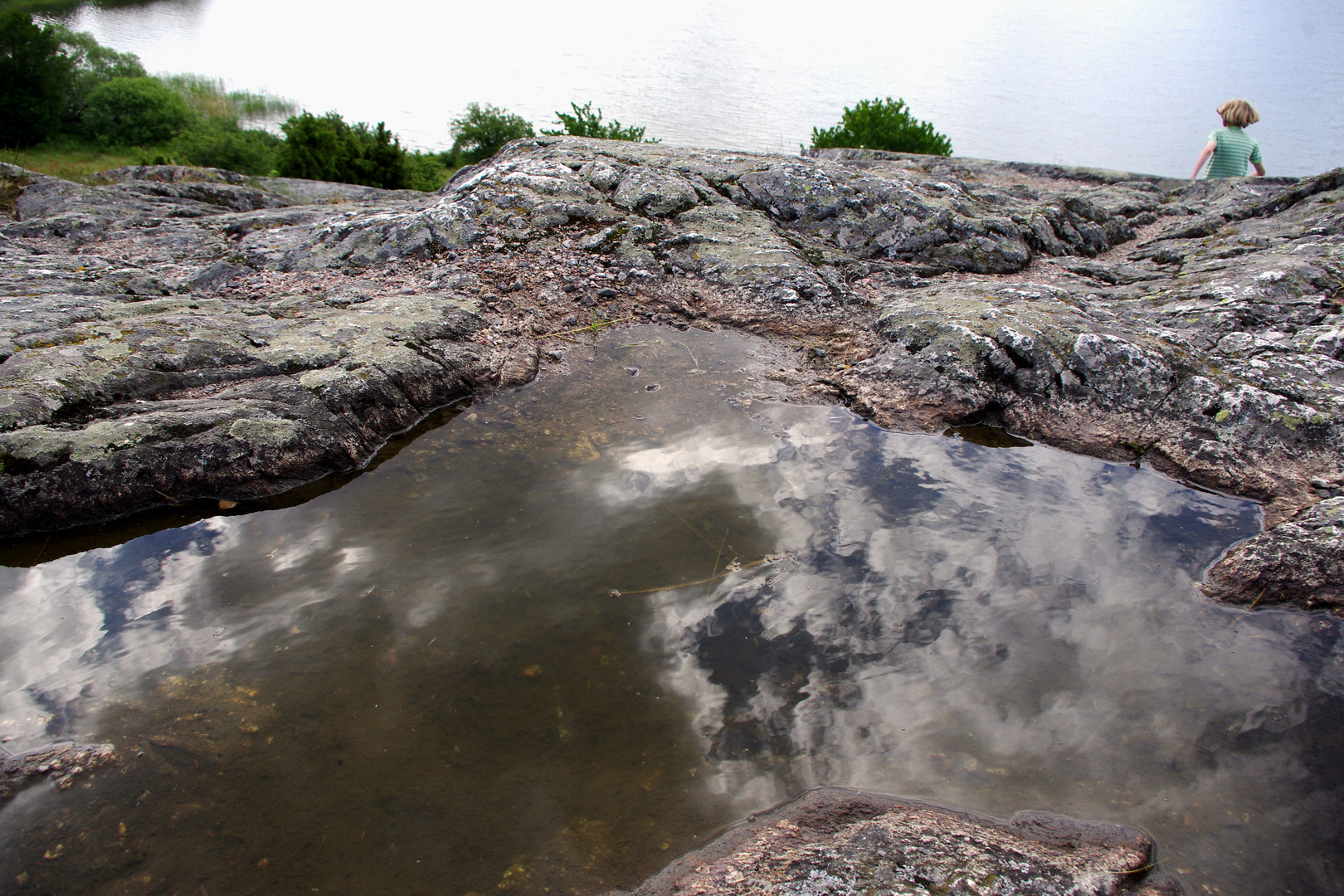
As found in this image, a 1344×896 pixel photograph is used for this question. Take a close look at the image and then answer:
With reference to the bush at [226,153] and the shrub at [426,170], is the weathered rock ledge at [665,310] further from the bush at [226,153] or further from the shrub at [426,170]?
the bush at [226,153]

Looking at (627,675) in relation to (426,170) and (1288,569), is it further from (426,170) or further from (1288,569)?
(426,170)

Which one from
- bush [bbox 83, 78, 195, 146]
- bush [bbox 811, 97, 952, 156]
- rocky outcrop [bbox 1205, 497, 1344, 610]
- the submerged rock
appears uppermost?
bush [bbox 83, 78, 195, 146]

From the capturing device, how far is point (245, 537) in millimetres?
2959

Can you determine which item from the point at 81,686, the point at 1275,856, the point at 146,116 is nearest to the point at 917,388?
the point at 1275,856

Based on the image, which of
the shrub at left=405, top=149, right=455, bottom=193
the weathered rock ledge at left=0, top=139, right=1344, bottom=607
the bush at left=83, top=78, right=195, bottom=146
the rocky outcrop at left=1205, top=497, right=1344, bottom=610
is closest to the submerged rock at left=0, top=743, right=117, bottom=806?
the weathered rock ledge at left=0, top=139, right=1344, bottom=607

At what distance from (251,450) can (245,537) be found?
1.71 ft

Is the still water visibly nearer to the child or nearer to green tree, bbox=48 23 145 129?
the child

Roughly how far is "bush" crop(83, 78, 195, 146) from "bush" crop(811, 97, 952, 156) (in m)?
21.1

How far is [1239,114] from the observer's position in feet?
27.4

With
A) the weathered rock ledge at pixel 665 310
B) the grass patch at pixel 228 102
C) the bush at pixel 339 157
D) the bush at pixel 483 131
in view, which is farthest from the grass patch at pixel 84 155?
the weathered rock ledge at pixel 665 310

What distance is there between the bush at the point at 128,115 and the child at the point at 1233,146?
27286mm

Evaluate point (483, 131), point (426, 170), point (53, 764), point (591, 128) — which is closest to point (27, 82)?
point (426, 170)

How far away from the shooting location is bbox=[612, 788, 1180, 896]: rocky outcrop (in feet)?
5.89

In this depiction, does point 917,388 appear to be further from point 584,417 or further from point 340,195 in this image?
point 340,195
